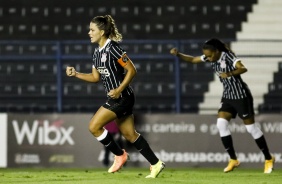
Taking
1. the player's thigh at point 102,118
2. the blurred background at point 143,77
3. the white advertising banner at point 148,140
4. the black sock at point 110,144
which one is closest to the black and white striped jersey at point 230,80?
the black sock at point 110,144

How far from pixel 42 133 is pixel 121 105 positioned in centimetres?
470

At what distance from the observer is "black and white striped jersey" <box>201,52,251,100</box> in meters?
11.8

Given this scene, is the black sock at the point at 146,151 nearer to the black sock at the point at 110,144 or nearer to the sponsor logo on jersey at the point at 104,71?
the black sock at the point at 110,144

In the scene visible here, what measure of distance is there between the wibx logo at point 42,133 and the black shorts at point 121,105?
4.53m

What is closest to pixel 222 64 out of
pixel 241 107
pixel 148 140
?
pixel 241 107

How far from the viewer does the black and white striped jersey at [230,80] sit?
11773 millimetres

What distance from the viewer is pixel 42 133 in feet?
46.9

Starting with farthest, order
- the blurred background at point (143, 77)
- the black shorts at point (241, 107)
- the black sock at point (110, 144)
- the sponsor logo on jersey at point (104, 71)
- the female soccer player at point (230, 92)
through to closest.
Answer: the blurred background at point (143, 77)
the black shorts at point (241, 107)
the female soccer player at point (230, 92)
the black sock at point (110, 144)
the sponsor logo on jersey at point (104, 71)

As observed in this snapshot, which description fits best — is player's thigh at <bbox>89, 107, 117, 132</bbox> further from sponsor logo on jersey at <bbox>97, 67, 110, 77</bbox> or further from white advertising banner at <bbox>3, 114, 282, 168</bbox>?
white advertising banner at <bbox>3, 114, 282, 168</bbox>

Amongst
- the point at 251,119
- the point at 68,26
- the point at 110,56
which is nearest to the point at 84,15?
the point at 68,26

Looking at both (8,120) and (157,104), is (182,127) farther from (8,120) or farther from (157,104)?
(8,120)

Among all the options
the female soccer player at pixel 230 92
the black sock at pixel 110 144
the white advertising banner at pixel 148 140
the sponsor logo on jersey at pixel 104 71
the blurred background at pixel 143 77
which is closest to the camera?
the sponsor logo on jersey at pixel 104 71

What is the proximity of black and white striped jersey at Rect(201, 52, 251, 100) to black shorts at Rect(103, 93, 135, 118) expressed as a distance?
2.26 m

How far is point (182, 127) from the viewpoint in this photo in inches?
564
